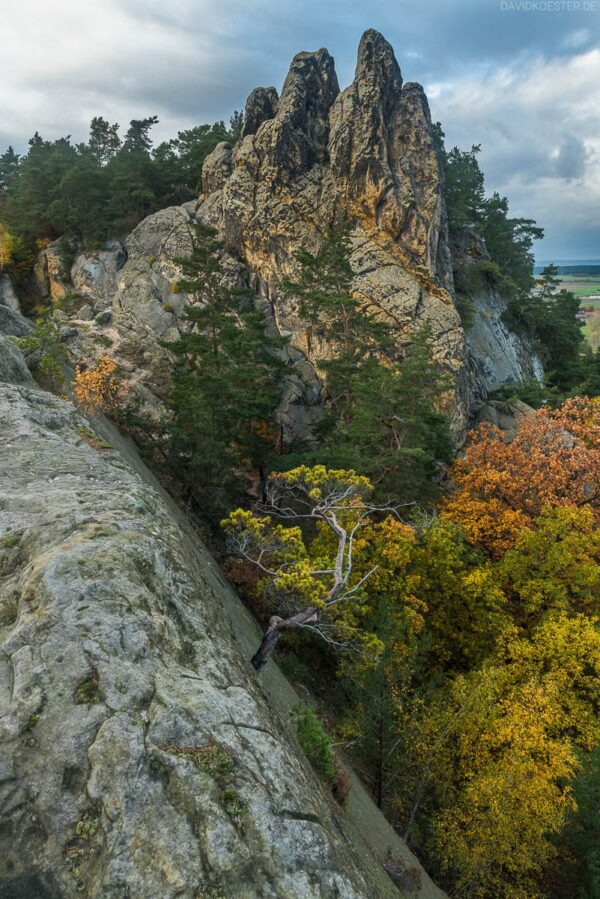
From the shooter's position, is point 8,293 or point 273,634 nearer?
point 273,634

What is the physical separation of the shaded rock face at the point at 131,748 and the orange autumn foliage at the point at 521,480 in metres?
16.2

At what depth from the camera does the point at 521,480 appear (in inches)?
821

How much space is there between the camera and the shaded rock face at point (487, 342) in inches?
1550

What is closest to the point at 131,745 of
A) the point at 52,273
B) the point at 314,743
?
the point at 314,743

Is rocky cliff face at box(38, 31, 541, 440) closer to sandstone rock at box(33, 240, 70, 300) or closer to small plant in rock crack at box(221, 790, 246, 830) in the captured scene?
sandstone rock at box(33, 240, 70, 300)

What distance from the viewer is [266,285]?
→ 40438 mm

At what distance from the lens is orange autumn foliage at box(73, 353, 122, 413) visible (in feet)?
54.2

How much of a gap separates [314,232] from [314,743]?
38264 mm

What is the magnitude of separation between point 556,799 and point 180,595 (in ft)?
38.9

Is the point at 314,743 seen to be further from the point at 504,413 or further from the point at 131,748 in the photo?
the point at 504,413

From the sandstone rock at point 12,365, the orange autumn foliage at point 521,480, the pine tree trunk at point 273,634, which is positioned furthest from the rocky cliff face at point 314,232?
the pine tree trunk at point 273,634

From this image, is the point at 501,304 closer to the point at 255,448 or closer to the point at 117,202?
the point at 255,448

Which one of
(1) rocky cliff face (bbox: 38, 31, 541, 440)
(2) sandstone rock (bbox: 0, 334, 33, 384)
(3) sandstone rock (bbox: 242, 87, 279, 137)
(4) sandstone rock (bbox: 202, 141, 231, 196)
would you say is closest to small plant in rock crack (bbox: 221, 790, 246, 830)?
(2) sandstone rock (bbox: 0, 334, 33, 384)

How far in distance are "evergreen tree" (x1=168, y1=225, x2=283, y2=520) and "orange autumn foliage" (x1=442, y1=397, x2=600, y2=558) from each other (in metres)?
10.7
